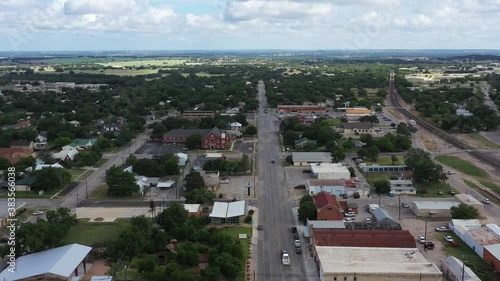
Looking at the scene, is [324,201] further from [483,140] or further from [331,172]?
[483,140]

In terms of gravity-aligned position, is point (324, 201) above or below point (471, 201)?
above

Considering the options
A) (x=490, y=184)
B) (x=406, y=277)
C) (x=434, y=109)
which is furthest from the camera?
(x=434, y=109)

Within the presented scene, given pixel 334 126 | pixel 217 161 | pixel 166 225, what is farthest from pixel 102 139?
pixel 334 126

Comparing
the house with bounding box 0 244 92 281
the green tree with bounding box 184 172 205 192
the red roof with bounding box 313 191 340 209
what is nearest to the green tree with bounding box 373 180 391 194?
the red roof with bounding box 313 191 340 209

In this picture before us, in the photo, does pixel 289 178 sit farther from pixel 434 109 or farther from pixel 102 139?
pixel 434 109

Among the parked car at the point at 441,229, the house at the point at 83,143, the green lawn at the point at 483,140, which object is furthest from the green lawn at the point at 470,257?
the house at the point at 83,143

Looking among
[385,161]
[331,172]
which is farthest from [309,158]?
[385,161]
